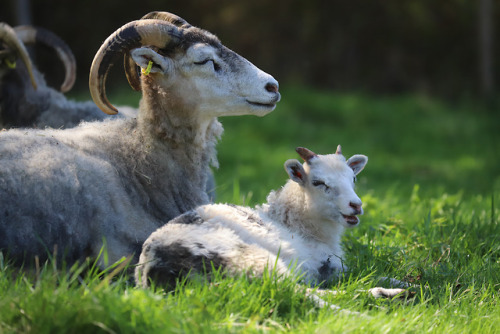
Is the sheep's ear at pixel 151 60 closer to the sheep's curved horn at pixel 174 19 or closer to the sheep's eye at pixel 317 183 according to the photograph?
the sheep's curved horn at pixel 174 19

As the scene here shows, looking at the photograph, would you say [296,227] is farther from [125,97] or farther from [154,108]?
[125,97]

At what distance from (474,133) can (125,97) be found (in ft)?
26.7

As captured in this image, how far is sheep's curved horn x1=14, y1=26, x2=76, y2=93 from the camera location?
278 inches

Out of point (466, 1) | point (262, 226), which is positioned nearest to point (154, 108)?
point (262, 226)

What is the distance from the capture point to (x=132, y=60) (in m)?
5.23

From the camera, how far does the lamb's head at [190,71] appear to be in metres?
4.75

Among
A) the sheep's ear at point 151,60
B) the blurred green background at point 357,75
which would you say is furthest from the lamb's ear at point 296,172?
the blurred green background at point 357,75

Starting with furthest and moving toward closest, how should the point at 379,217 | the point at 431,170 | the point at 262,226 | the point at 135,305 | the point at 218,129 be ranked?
the point at 431,170 < the point at 379,217 < the point at 218,129 < the point at 262,226 < the point at 135,305

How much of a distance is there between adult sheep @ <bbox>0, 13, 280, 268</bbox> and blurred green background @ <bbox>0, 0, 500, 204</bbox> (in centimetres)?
532

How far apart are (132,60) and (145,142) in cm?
77

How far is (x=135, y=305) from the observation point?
3102 millimetres

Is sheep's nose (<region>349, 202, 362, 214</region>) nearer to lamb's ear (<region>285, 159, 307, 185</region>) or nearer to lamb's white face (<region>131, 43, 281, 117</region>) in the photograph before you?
lamb's ear (<region>285, 159, 307, 185</region>)

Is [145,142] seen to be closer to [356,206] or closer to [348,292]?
[356,206]

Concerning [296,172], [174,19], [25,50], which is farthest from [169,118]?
[25,50]
